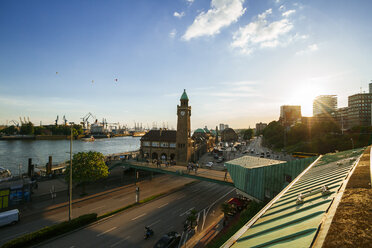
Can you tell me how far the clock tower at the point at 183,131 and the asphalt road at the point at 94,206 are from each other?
57.4 ft

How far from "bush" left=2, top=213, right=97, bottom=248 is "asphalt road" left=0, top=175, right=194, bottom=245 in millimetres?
4210

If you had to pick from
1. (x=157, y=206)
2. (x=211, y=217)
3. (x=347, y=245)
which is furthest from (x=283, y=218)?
(x=157, y=206)

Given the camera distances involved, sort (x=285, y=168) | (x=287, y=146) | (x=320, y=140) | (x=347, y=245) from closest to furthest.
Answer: (x=347, y=245) → (x=285, y=168) → (x=320, y=140) → (x=287, y=146)

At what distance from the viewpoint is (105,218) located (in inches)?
1127

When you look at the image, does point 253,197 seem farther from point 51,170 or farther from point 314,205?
point 51,170

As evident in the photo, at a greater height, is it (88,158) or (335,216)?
(335,216)

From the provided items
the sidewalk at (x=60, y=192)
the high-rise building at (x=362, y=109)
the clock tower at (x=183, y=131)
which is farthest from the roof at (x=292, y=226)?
the high-rise building at (x=362, y=109)

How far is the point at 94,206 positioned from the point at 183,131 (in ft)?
128

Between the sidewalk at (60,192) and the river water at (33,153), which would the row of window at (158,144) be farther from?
the river water at (33,153)

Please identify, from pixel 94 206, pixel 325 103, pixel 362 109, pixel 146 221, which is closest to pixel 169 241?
pixel 146 221

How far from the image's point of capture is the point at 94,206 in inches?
1310

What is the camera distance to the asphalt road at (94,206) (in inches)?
1014

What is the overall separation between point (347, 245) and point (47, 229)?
99.2 feet

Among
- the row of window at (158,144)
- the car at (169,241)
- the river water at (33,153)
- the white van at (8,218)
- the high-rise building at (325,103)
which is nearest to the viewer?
the car at (169,241)
